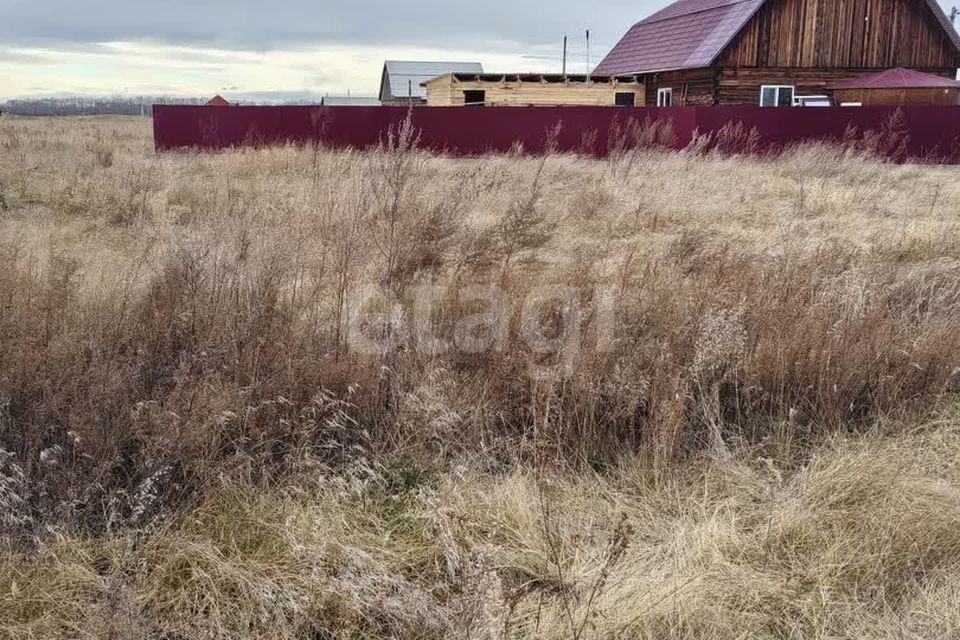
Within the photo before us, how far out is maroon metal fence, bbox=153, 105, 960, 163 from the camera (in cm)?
1756

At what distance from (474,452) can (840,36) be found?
26.2 metres

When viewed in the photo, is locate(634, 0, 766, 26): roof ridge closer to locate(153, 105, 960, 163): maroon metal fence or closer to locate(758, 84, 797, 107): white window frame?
locate(758, 84, 797, 107): white window frame

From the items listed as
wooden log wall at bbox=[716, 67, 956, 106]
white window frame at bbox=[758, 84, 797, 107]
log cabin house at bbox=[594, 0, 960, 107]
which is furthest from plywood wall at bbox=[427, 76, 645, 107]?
white window frame at bbox=[758, 84, 797, 107]

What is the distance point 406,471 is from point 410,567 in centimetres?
56

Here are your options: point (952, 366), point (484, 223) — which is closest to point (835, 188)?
point (484, 223)

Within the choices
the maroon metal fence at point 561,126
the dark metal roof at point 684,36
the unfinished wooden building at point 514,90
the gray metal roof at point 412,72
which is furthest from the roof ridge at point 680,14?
the gray metal roof at point 412,72

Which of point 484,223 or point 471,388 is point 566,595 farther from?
point 484,223

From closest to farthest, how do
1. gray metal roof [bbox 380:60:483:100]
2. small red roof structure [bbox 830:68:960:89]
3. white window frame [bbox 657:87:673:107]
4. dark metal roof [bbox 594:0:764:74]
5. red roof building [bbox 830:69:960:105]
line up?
small red roof structure [bbox 830:68:960:89], red roof building [bbox 830:69:960:105], dark metal roof [bbox 594:0:764:74], white window frame [bbox 657:87:673:107], gray metal roof [bbox 380:60:483:100]

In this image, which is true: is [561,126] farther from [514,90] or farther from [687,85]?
[687,85]

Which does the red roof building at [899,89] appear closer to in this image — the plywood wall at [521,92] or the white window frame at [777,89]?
the white window frame at [777,89]

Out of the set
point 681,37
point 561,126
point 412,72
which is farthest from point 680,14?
point 412,72

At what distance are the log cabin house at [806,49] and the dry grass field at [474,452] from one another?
20.8m

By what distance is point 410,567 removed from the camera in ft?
9.44

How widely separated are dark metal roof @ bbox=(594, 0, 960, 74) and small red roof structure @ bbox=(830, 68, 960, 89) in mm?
2706
